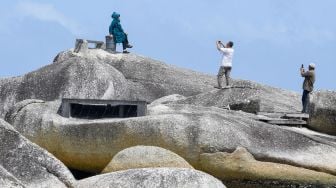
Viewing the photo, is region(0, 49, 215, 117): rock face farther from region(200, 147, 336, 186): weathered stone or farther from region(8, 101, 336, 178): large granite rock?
region(200, 147, 336, 186): weathered stone

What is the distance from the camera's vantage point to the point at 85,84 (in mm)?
28422

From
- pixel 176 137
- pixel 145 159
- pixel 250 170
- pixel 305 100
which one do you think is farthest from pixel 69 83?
pixel 145 159

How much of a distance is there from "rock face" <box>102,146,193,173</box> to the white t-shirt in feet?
22.5

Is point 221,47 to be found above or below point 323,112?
above

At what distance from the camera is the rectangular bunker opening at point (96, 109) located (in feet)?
75.0

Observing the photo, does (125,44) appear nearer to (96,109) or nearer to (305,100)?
(305,100)

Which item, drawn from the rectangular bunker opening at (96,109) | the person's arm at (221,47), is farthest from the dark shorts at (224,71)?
the rectangular bunker opening at (96,109)

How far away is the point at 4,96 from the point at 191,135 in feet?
31.8

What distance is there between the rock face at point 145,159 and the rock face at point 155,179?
8.96ft

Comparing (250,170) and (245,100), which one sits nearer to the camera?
(250,170)

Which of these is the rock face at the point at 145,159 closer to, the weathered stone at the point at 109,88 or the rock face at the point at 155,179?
the rock face at the point at 155,179

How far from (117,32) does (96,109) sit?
11.2 meters

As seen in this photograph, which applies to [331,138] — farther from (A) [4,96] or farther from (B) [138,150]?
(A) [4,96]

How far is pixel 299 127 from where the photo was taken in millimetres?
24250
